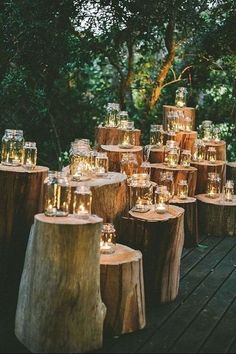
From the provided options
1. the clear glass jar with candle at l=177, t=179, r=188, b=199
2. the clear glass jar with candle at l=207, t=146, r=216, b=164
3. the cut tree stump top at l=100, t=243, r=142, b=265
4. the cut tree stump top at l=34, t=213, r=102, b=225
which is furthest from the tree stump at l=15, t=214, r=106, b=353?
the clear glass jar with candle at l=207, t=146, r=216, b=164

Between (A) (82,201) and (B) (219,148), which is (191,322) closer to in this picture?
(A) (82,201)

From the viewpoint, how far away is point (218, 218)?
614 cm

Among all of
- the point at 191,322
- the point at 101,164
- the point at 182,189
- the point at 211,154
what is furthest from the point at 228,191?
the point at 191,322

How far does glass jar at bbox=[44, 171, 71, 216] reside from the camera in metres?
3.54

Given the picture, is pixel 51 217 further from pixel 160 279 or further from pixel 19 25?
pixel 19 25

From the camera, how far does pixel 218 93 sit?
8781 mm

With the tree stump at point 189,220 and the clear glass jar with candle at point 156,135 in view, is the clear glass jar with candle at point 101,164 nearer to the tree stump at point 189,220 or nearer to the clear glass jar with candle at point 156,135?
the tree stump at point 189,220

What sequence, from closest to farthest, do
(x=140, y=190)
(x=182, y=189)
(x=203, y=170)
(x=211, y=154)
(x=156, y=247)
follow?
(x=156, y=247) → (x=140, y=190) → (x=182, y=189) → (x=203, y=170) → (x=211, y=154)

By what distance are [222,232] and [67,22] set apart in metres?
3.08

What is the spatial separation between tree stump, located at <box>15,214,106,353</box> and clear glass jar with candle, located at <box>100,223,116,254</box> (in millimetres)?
463

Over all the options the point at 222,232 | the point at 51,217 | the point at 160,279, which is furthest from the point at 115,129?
the point at 51,217

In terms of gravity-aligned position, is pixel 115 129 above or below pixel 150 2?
below

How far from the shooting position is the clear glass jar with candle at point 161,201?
4.40 meters

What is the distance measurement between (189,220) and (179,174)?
0.52 meters
